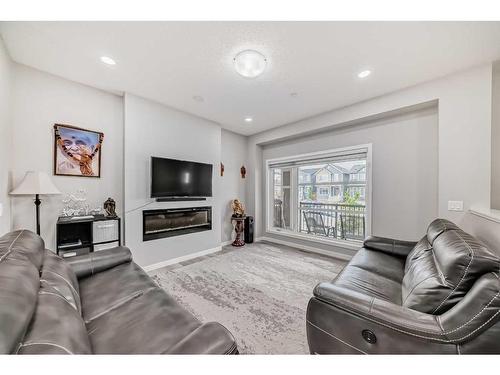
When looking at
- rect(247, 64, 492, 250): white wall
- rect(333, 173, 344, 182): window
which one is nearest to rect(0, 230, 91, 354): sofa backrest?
rect(247, 64, 492, 250): white wall

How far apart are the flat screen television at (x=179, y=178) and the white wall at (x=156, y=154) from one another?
15 centimetres

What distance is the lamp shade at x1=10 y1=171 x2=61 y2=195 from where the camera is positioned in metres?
2.09

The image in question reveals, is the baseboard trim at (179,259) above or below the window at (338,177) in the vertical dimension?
below

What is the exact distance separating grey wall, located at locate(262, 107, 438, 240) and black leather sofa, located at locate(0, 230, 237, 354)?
322 cm

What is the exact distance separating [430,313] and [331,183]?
3.15 metres

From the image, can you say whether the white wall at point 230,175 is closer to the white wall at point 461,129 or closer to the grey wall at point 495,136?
the white wall at point 461,129

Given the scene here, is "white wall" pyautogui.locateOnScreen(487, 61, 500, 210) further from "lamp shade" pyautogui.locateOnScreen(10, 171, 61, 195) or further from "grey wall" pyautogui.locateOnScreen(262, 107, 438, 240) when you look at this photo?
"lamp shade" pyautogui.locateOnScreen(10, 171, 61, 195)

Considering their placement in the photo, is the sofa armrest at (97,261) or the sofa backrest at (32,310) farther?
the sofa armrest at (97,261)

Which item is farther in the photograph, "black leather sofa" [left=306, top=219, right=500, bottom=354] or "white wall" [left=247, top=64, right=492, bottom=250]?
"white wall" [left=247, top=64, right=492, bottom=250]

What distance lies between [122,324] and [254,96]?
2.92 m

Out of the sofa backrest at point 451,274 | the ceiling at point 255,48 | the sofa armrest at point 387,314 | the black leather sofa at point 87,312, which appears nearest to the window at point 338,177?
the ceiling at point 255,48

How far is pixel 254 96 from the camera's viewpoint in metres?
2.97

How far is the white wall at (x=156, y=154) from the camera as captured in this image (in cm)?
301
